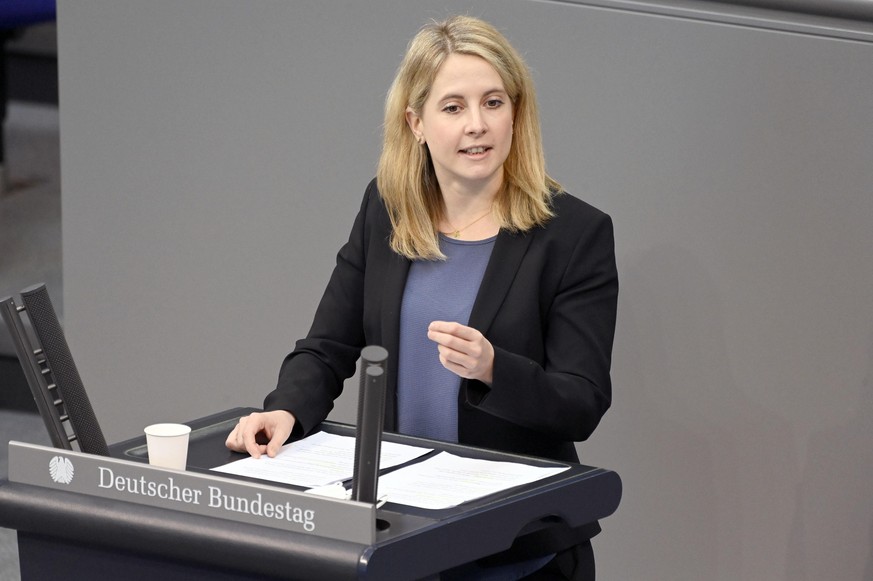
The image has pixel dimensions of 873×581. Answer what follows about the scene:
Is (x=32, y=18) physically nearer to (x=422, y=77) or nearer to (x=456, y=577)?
(x=422, y=77)

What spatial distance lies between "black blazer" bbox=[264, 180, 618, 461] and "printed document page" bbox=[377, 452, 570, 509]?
113 millimetres

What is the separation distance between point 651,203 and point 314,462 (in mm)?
1331

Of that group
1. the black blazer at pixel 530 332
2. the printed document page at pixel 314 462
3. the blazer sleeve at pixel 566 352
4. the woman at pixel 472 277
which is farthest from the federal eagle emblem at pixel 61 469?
the blazer sleeve at pixel 566 352

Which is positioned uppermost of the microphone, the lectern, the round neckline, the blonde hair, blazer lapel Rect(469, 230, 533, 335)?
the blonde hair

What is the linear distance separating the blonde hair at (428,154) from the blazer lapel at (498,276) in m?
0.03

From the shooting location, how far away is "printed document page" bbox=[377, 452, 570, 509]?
6.40 feet

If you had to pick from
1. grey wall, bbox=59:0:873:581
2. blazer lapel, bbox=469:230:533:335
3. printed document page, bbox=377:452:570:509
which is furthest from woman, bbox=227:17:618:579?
grey wall, bbox=59:0:873:581

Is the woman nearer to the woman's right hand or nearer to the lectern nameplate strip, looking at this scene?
the woman's right hand

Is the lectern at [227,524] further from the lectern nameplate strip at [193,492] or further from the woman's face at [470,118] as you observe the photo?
the woman's face at [470,118]

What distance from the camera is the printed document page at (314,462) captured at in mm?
2082

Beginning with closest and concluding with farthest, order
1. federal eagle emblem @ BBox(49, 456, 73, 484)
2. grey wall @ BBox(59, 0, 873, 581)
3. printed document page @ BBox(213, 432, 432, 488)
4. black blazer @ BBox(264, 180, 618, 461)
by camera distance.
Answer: federal eagle emblem @ BBox(49, 456, 73, 484), printed document page @ BBox(213, 432, 432, 488), black blazer @ BBox(264, 180, 618, 461), grey wall @ BBox(59, 0, 873, 581)

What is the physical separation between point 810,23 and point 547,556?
1.44m

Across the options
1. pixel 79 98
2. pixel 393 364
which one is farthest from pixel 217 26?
pixel 393 364

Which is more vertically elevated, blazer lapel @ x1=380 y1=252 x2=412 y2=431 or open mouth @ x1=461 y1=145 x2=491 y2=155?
open mouth @ x1=461 y1=145 x2=491 y2=155
